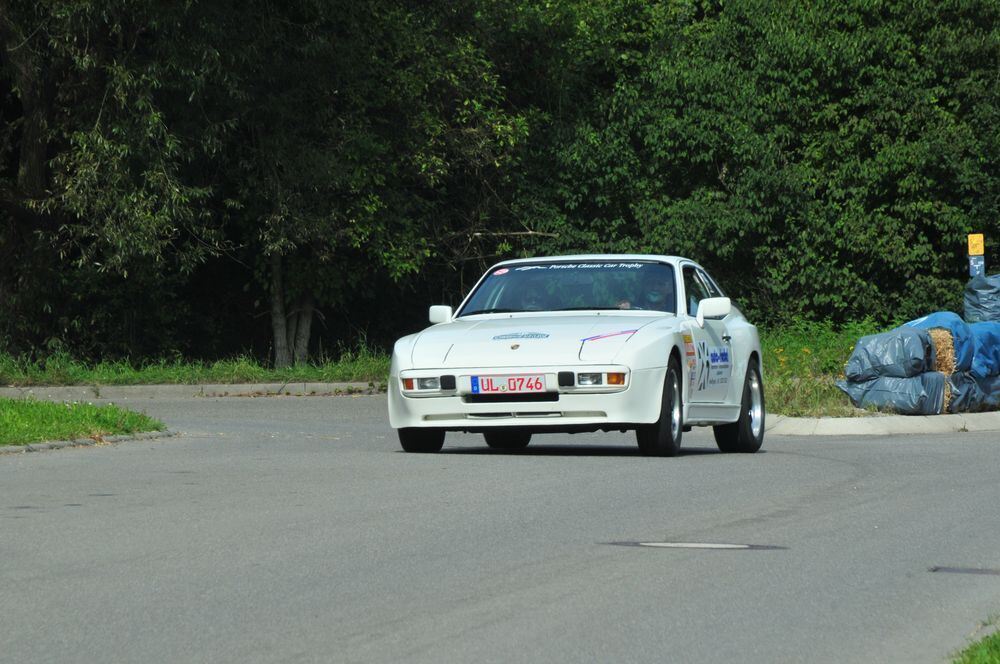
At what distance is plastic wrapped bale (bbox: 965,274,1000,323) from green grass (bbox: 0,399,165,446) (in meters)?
14.2

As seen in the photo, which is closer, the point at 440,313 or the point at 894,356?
the point at 440,313

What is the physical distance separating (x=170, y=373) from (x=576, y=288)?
1337 centimetres

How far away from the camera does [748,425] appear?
15.2m

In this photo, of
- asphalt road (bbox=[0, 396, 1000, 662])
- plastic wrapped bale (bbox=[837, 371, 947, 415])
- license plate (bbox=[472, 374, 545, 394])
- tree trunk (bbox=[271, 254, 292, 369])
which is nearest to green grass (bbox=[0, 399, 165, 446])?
asphalt road (bbox=[0, 396, 1000, 662])

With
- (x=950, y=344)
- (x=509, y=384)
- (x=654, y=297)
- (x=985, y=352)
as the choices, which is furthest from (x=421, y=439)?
(x=985, y=352)

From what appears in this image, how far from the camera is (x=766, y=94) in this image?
1344 inches

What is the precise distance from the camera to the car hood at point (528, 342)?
13.0 meters

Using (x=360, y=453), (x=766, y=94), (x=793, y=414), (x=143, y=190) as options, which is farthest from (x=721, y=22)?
(x=360, y=453)

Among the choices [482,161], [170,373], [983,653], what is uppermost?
[482,161]

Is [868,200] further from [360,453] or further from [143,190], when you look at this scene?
[360,453]

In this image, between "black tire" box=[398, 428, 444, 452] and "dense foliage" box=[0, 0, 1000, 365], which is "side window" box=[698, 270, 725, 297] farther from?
"dense foliage" box=[0, 0, 1000, 365]

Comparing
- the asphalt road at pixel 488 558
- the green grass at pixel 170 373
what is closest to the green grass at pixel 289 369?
the green grass at pixel 170 373

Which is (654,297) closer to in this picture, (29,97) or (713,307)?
(713,307)

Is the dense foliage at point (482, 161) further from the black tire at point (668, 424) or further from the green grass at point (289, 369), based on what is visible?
the black tire at point (668, 424)
